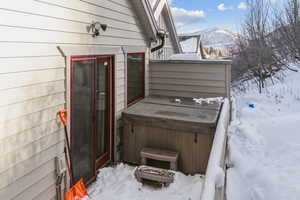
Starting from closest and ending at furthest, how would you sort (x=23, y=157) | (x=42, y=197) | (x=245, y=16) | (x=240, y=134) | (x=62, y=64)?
(x=23, y=157), (x=42, y=197), (x=62, y=64), (x=240, y=134), (x=245, y=16)

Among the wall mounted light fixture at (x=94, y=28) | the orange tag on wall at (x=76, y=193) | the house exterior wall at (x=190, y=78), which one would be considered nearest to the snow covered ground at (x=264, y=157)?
the house exterior wall at (x=190, y=78)

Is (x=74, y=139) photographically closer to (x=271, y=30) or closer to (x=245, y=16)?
(x=271, y=30)

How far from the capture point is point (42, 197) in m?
2.83

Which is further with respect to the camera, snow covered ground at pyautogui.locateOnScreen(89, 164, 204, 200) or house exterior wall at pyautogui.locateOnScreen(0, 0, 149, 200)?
snow covered ground at pyautogui.locateOnScreen(89, 164, 204, 200)

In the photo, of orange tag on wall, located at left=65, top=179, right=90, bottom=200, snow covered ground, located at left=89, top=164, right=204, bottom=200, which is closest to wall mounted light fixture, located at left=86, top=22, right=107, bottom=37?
orange tag on wall, located at left=65, top=179, right=90, bottom=200

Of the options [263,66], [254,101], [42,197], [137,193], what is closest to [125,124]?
[137,193]

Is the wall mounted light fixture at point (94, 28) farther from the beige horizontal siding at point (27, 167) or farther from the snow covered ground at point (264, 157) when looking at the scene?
the snow covered ground at point (264, 157)

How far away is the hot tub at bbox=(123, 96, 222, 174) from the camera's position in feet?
14.0

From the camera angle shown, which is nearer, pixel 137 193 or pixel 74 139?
pixel 74 139

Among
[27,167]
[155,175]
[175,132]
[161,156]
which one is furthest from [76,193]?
[175,132]

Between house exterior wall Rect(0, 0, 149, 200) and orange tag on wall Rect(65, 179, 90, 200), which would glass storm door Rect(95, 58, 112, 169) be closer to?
house exterior wall Rect(0, 0, 149, 200)

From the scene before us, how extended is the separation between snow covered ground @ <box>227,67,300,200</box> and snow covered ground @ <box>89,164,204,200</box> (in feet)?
2.22

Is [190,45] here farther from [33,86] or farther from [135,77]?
[33,86]

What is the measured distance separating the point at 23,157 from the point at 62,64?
118cm
